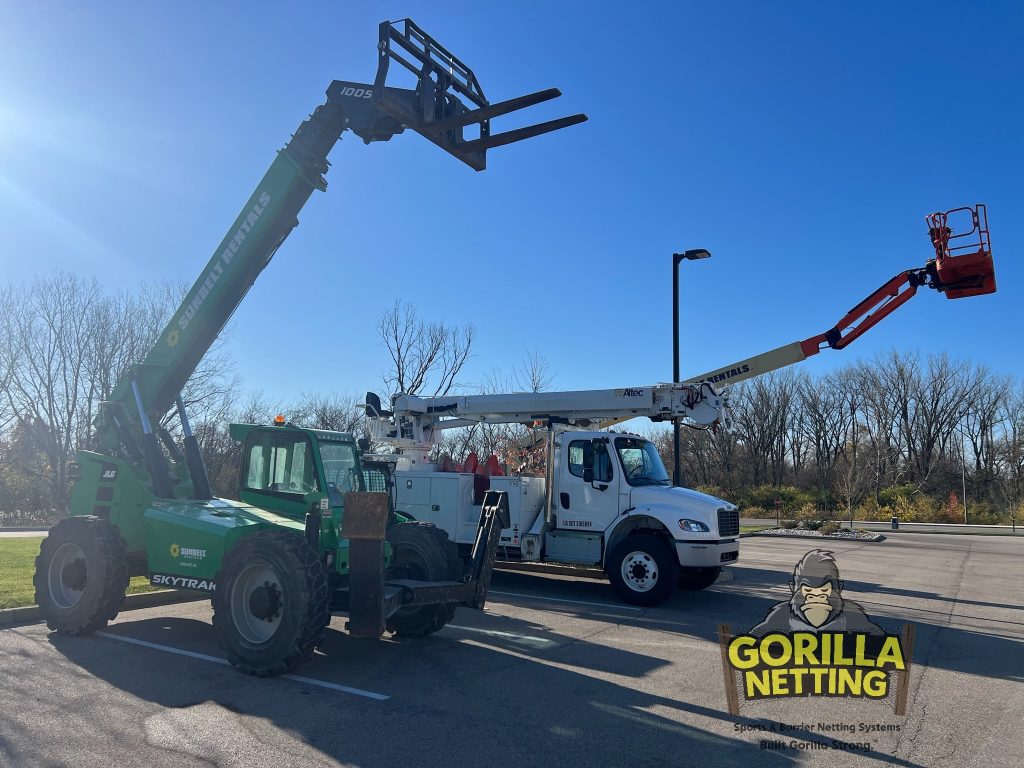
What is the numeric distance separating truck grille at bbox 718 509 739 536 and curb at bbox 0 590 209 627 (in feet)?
25.6

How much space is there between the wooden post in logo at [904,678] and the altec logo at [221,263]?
Answer: 8367mm

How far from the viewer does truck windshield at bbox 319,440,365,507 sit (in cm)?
793

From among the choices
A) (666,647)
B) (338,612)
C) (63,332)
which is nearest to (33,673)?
(338,612)

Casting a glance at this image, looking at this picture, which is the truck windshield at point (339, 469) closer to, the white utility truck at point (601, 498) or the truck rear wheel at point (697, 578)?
the white utility truck at point (601, 498)

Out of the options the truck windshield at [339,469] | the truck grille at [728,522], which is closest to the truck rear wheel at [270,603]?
the truck windshield at [339,469]

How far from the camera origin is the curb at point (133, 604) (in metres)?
8.59

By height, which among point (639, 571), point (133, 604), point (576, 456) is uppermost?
point (576, 456)

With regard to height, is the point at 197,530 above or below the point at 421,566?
above

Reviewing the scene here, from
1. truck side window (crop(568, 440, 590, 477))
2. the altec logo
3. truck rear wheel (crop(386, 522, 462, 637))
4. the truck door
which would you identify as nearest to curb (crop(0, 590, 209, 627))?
truck rear wheel (crop(386, 522, 462, 637))

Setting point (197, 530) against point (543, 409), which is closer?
point (197, 530)

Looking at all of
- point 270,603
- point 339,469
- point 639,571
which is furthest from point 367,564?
point 639,571

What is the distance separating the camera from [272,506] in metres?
8.28

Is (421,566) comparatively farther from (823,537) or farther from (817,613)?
(823,537)

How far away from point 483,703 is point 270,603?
2.19m
